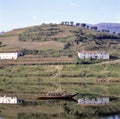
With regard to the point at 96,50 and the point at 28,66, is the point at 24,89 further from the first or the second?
the point at 96,50

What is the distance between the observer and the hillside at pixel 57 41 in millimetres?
161125

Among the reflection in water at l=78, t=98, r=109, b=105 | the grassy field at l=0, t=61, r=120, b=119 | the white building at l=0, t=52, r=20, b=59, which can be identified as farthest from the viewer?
the white building at l=0, t=52, r=20, b=59

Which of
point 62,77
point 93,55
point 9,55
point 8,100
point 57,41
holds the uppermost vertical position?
point 57,41

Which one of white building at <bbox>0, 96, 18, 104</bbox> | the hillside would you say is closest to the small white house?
the hillside

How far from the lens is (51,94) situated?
82.3 metres

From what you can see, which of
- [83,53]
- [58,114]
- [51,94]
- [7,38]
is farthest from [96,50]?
[58,114]

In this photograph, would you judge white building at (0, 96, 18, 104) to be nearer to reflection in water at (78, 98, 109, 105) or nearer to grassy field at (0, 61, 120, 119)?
grassy field at (0, 61, 120, 119)

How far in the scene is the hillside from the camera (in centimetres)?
16112

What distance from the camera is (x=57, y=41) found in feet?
568

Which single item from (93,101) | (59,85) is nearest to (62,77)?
(59,85)

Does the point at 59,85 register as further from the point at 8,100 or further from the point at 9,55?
the point at 9,55

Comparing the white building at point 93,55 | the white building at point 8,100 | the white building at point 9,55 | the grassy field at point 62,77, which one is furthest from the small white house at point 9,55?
the white building at point 8,100

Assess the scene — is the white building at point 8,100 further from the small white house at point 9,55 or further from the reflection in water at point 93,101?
the small white house at point 9,55

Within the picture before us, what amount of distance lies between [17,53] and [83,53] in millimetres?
23762
